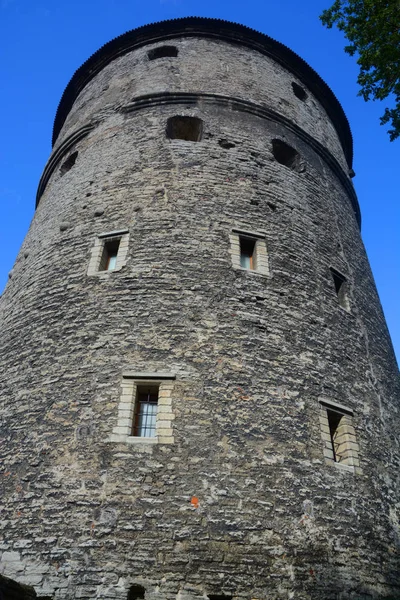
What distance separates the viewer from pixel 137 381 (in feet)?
23.4

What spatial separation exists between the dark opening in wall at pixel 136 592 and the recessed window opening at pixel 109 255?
193 inches

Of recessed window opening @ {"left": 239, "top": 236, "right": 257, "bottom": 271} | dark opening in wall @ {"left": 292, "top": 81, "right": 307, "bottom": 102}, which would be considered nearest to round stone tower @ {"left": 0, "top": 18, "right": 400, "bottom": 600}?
recessed window opening @ {"left": 239, "top": 236, "right": 257, "bottom": 271}

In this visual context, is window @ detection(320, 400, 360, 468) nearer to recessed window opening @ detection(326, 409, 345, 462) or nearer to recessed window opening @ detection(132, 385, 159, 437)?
recessed window opening @ detection(326, 409, 345, 462)

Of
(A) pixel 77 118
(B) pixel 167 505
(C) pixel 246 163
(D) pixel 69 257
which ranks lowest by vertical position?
(B) pixel 167 505

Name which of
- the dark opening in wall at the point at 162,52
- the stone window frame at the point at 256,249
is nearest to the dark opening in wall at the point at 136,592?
the stone window frame at the point at 256,249

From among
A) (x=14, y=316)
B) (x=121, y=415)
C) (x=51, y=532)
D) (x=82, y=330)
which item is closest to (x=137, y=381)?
(x=121, y=415)

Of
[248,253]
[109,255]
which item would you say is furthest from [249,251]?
[109,255]

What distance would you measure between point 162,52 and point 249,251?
6962 mm

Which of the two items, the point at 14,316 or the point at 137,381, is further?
the point at 14,316

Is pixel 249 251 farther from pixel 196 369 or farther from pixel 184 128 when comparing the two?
pixel 184 128

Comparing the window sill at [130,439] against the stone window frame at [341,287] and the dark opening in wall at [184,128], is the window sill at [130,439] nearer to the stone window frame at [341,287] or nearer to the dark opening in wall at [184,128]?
the stone window frame at [341,287]

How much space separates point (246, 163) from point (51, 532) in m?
7.42

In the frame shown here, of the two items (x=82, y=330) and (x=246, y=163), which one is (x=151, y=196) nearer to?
(x=246, y=163)

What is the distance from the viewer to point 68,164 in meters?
12.0
